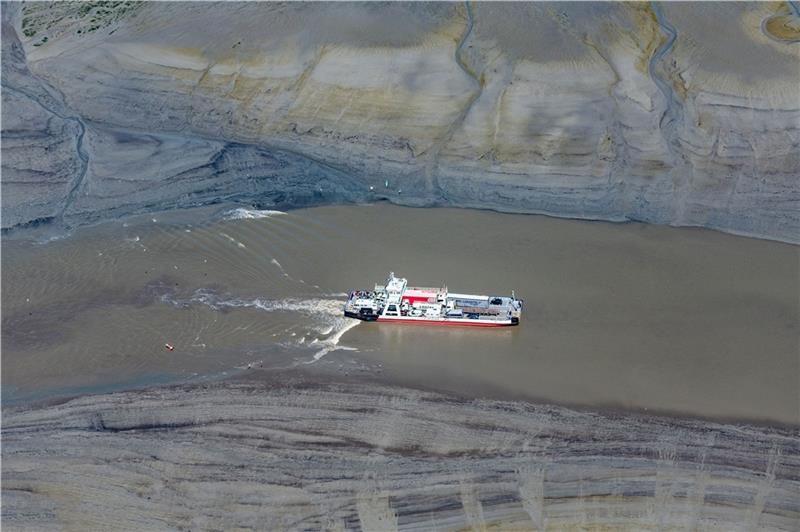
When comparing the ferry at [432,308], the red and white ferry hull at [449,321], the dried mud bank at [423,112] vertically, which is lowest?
the red and white ferry hull at [449,321]

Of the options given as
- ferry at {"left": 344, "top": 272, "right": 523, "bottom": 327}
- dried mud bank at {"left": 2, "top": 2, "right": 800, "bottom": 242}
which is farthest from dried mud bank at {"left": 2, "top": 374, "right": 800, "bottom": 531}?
dried mud bank at {"left": 2, "top": 2, "right": 800, "bottom": 242}

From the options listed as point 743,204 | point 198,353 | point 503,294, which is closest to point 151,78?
point 198,353

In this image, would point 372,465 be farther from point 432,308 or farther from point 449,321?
point 432,308

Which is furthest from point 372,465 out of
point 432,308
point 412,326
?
point 432,308

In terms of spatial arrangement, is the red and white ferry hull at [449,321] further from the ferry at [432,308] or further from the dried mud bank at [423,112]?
the dried mud bank at [423,112]

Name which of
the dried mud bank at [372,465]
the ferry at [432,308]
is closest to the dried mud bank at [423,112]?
the ferry at [432,308]
